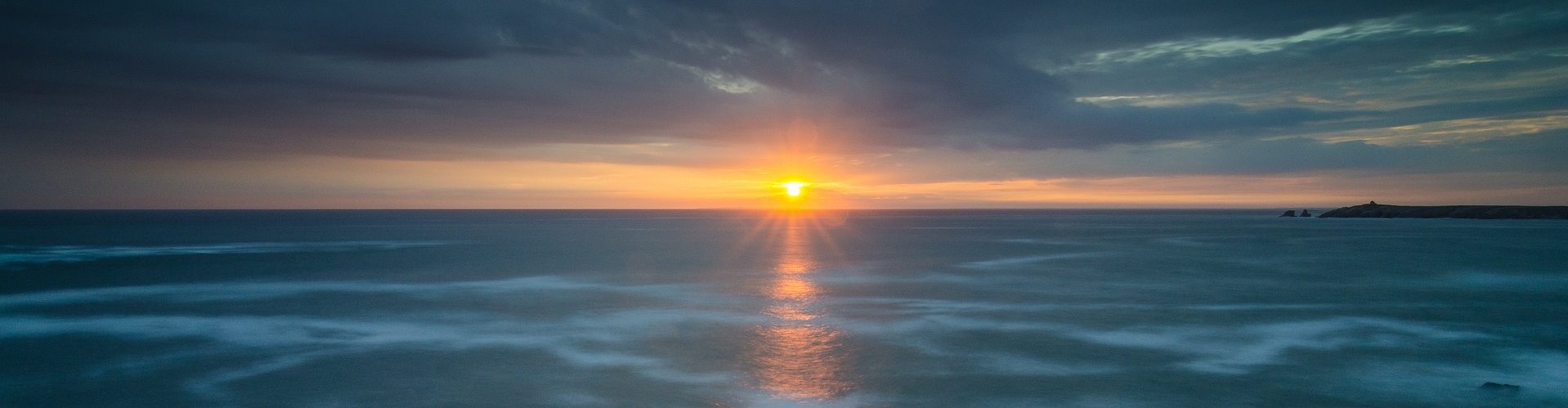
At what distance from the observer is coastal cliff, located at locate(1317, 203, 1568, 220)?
118m

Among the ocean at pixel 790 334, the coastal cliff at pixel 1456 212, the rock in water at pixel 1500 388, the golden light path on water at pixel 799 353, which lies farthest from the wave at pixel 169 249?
the coastal cliff at pixel 1456 212

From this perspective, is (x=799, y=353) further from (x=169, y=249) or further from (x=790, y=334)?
(x=169, y=249)

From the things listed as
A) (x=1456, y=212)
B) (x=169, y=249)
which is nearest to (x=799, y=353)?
(x=169, y=249)

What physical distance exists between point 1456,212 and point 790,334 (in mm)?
153337

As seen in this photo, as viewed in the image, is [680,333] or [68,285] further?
[68,285]

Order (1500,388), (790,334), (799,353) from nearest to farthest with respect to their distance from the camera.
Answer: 1. (1500,388)
2. (799,353)
3. (790,334)

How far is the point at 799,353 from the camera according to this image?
16.7 metres

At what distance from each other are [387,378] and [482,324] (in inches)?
249

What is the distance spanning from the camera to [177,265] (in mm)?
40906

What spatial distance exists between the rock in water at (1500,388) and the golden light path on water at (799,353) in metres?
10.5

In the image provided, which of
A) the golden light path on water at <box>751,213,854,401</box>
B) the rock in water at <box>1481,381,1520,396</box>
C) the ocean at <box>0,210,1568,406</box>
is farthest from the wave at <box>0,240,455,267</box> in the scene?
the rock in water at <box>1481,381,1520,396</box>

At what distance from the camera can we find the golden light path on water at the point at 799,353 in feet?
44.4

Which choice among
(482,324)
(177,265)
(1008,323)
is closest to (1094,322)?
(1008,323)

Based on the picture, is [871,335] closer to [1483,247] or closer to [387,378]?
[387,378]
